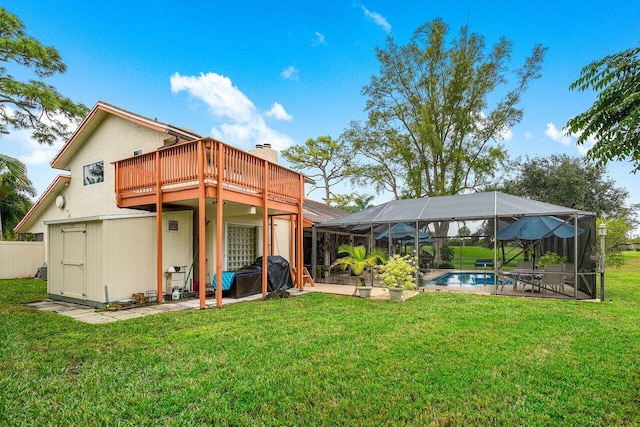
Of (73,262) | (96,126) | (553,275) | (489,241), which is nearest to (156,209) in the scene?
(73,262)

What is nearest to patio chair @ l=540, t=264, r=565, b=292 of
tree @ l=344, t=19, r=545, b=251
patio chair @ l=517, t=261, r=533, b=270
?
patio chair @ l=517, t=261, r=533, b=270

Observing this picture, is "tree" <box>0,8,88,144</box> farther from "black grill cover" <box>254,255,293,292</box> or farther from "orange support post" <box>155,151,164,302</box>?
"black grill cover" <box>254,255,293,292</box>

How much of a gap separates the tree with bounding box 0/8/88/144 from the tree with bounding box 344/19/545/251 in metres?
18.7

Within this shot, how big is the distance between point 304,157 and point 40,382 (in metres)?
26.2

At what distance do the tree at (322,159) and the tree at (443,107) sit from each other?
4.09 m

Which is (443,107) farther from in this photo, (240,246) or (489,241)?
(240,246)

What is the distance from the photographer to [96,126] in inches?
477

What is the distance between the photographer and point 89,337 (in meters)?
5.21

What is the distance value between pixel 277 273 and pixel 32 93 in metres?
14.9

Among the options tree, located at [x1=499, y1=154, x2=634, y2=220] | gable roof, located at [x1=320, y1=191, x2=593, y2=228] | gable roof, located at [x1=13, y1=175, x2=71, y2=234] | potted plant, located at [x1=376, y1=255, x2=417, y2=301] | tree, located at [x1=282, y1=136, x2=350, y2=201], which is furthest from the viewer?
tree, located at [x1=282, y1=136, x2=350, y2=201]

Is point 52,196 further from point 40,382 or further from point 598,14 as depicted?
point 598,14

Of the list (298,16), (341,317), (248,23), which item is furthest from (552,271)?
(248,23)

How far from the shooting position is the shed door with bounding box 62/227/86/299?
8.27m

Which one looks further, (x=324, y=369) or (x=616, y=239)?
(x=616, y=239)
